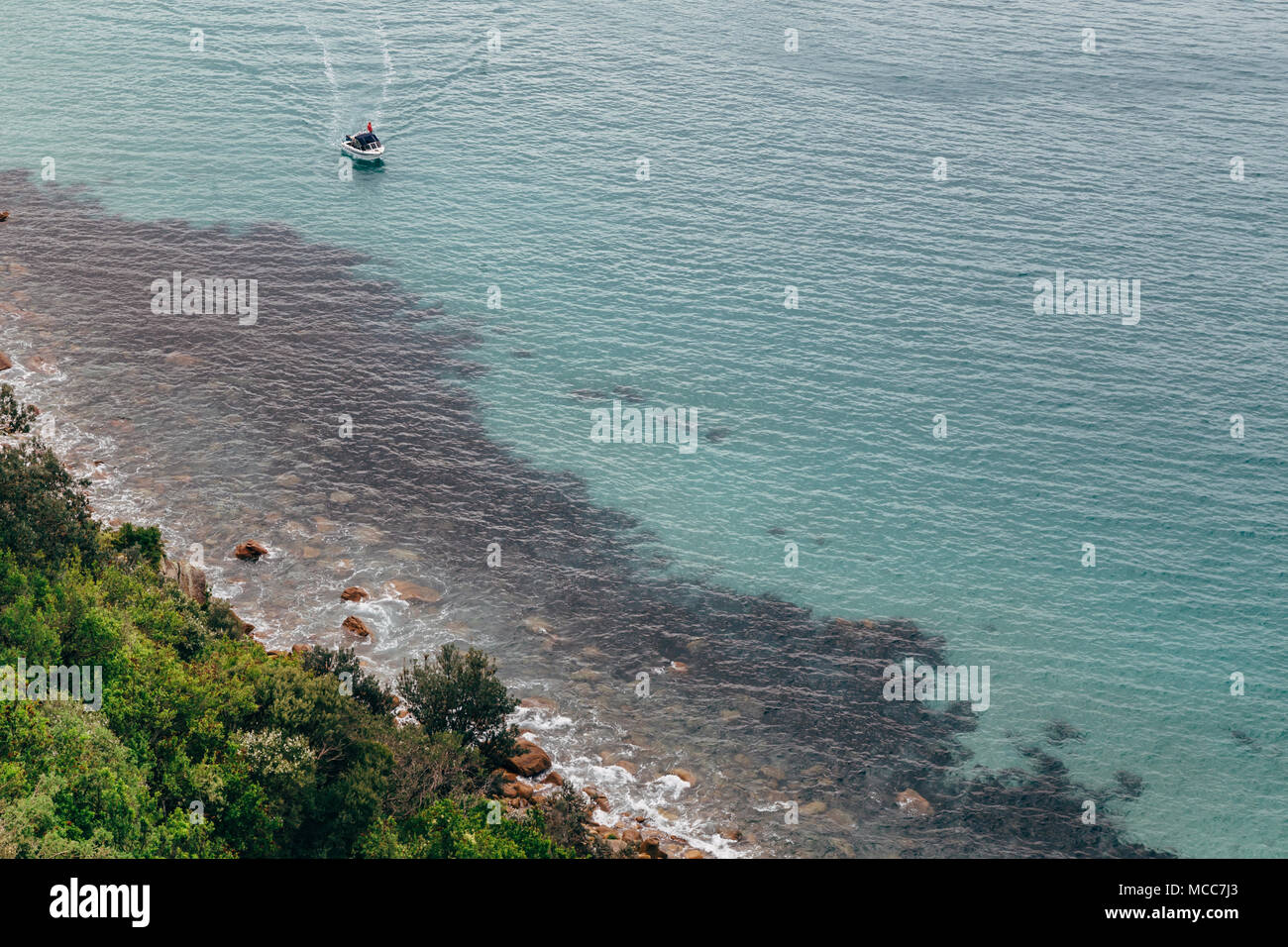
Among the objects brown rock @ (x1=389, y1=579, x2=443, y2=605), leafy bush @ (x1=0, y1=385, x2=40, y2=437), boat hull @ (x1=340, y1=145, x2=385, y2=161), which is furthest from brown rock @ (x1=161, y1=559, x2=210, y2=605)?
boat hull @ (x1=340, y1=145, x2=385, y2=161)

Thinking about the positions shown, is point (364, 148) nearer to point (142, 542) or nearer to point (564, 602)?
point (142, 542)

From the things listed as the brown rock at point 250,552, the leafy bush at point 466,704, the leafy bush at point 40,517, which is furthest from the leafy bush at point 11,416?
the leafy bush at point 466,704

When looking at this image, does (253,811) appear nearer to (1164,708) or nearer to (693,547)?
(693,547)

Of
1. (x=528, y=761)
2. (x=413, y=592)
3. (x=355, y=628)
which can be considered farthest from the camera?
(x=413, y=592)

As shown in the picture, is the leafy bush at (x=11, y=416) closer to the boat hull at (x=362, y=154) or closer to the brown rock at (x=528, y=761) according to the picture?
the brown rock at (x=528, y=761)

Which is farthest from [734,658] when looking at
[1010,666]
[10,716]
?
[10,716]

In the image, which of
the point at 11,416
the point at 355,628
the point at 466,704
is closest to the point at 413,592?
the point at 355,628

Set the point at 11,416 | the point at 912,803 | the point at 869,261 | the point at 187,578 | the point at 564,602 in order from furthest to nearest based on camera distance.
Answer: the point at 869,261, the point at 11,416, the point at 564,602, the point at 187,578, the point at 912,803
